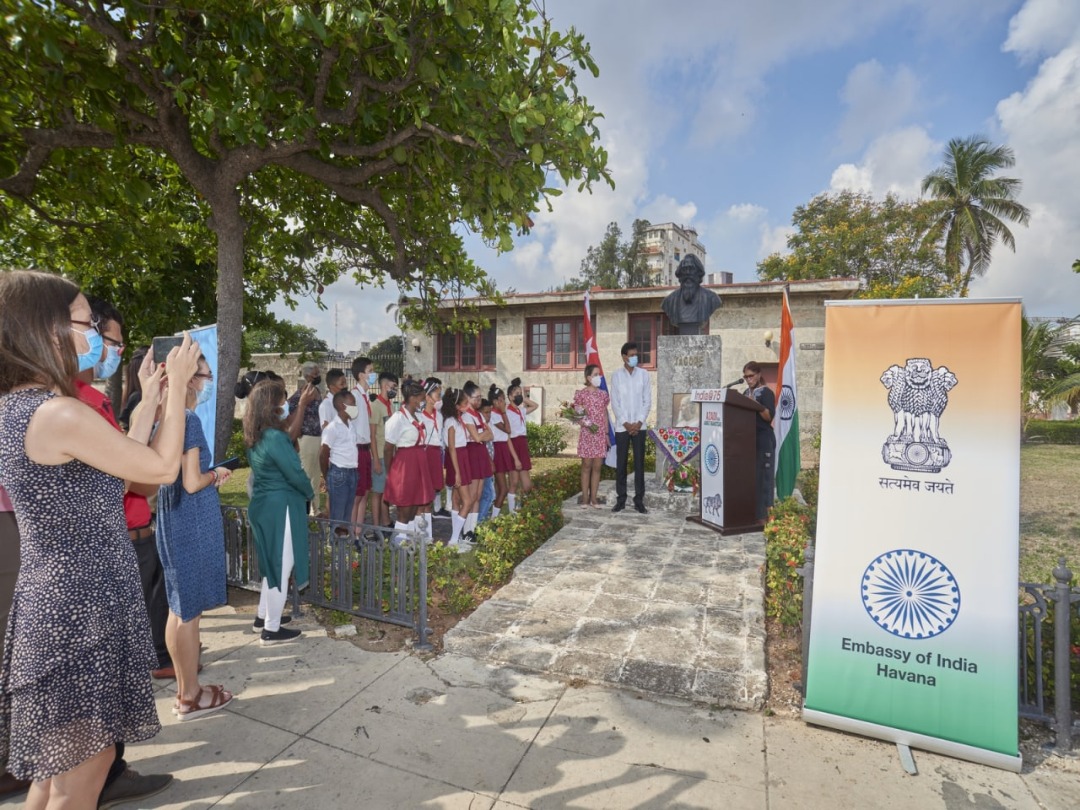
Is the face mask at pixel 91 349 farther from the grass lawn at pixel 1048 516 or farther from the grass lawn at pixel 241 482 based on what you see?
the grass lawn at pixel 1048 516

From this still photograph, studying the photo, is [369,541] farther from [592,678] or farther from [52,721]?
[52,721]

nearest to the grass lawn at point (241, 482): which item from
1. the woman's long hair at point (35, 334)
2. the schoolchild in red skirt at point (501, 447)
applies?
the schoolchild in red skirt at point (501, 447)

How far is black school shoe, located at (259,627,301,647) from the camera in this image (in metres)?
4.43

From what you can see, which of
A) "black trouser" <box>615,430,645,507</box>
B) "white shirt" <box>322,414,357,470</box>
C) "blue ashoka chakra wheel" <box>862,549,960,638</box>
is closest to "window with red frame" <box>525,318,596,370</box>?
"black trouser" <box>615,430,645,507</box>

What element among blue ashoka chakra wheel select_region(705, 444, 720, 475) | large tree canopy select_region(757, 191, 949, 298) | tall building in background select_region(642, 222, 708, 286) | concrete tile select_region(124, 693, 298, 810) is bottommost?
concrete tile select_region(124, 693, 298, 810)

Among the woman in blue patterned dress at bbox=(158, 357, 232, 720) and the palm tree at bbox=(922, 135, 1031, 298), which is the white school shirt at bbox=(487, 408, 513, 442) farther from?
the palm tree at bbox=(922, 135, 1031, 298)

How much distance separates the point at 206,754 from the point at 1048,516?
1183 centimetres

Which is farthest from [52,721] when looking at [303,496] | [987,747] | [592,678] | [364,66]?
[364,66]

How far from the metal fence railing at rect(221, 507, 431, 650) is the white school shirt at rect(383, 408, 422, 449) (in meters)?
1.48

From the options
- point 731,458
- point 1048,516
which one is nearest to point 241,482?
point 731,458

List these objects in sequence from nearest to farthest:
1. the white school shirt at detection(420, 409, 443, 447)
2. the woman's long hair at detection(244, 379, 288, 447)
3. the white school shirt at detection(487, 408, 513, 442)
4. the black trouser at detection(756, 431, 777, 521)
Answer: the woman's long hair at detection(244, 379, 288, 447) → the white school shirt at detection(420, 409, 443, 447) → the black trouser at detection(756, 431, 777, 521) → the white school shirt at detection(487, 408, 513, 442)

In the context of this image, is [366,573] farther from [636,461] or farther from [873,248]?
[873,248]

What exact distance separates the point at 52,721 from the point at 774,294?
1596 cm

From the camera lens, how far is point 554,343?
58.3ft
